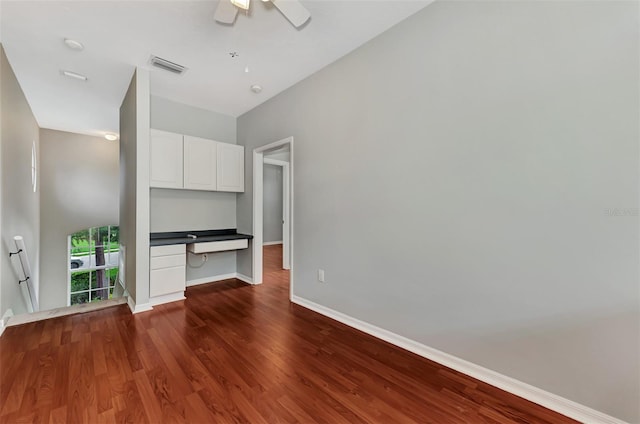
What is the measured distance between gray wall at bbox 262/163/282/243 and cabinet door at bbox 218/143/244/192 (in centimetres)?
286

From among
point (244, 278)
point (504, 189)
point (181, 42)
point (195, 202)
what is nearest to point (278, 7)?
point (181, 42)

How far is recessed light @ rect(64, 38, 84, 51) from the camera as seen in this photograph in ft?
8.16

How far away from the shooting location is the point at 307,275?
324 cm

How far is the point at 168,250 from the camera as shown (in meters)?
3.29

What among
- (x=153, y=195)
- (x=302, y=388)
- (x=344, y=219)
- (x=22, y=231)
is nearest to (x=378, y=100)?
(x=344, y=219)

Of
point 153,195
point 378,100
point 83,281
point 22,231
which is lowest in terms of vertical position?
point 83,281

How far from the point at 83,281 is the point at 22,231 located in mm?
5012

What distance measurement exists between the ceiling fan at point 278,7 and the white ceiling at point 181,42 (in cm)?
27

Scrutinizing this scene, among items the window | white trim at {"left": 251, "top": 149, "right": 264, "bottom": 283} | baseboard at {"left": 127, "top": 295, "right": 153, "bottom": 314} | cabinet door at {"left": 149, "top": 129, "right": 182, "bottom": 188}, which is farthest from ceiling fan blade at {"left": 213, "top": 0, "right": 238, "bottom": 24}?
the window

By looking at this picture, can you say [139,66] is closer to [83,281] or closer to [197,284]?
[197,284]

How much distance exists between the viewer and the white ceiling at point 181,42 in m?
2.12

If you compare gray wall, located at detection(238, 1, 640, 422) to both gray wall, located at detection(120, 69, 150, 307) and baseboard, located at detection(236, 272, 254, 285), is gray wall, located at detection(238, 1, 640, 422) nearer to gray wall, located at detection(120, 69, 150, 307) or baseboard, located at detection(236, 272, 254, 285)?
baseboard, located at detection(236, 272, 254, 285)

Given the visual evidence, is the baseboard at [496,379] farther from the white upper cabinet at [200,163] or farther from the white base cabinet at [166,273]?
the white upper cabinet at [200,163]

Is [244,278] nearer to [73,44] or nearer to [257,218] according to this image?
[257,218]
